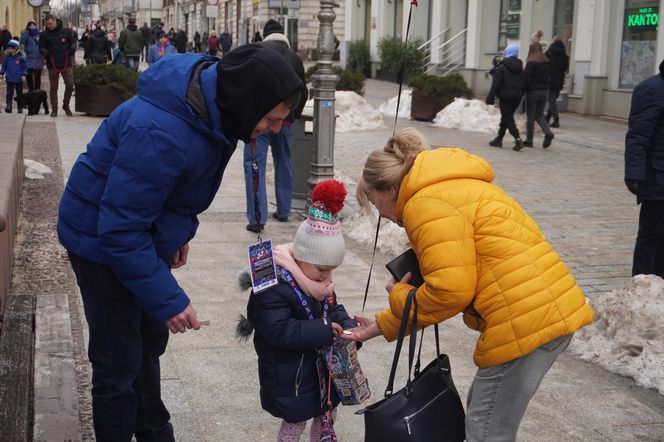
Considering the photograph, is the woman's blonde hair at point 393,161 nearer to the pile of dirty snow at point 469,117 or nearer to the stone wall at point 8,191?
the stone wall at point 8,191

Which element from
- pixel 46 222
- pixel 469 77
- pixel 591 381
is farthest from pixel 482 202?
pixel 469 77

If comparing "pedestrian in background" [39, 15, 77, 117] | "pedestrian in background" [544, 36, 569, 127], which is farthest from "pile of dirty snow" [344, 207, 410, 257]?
"pedestrian in background" [39, 15, 77, 117]

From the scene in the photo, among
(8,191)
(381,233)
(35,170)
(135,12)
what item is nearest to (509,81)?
(381,233)

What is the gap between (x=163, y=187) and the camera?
107 inches

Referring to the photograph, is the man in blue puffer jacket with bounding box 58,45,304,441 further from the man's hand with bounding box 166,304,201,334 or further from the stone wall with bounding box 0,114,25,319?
the stone wall with bounding box 0,114,25,319

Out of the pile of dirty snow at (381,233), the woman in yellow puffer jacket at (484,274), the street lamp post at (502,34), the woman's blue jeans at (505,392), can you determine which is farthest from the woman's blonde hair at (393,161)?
the street lamp post at (502,34)

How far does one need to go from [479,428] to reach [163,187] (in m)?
1.30

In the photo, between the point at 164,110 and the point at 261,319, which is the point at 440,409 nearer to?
the point at 261,319

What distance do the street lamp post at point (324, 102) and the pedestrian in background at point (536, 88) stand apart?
671 cm

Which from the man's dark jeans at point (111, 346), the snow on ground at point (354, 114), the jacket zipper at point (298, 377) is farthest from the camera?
the snow on ground at point (354, 114)

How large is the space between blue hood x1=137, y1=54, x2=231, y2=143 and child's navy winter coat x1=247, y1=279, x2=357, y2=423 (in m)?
0.66

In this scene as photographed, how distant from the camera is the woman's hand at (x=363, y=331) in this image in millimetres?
3068

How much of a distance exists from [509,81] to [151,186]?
499 inches

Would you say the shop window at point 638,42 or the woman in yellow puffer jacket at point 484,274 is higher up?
the shop window at point 638,42
